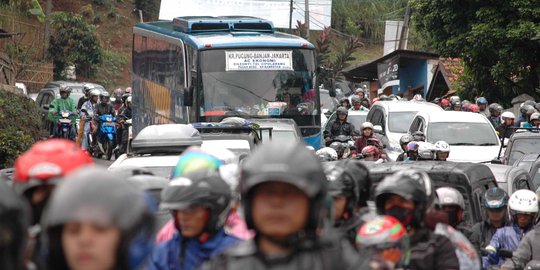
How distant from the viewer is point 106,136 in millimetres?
26750

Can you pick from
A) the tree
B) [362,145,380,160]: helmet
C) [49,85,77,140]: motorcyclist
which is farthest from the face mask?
the tree

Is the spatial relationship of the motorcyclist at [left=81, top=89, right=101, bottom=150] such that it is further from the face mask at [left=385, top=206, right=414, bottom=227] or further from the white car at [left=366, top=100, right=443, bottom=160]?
the face mask at [left=385, top=206, right=414, bottom=227]

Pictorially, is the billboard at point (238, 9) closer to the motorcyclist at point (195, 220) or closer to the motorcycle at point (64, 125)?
the motorcycle at point (64, 125)

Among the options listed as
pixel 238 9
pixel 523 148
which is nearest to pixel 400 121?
pixel 523 148

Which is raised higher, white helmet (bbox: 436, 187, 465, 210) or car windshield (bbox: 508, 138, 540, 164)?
white helmet (bbox: 436, 187, 465, 210)

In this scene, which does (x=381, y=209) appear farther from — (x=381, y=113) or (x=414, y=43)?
(x=414, y=43)

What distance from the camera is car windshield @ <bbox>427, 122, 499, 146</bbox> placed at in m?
21.3

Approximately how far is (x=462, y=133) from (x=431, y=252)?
1500cm

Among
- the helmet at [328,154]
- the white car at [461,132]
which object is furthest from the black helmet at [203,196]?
the white car at [461,132]

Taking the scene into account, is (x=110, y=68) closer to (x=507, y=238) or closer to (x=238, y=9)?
(x=238, y=9)

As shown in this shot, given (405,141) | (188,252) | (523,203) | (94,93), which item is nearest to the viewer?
(188,252)

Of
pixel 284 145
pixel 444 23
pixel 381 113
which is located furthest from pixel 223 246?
pixel 444 23

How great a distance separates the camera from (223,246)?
235 inches

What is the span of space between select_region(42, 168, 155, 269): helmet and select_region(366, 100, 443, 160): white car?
19.6 meters
